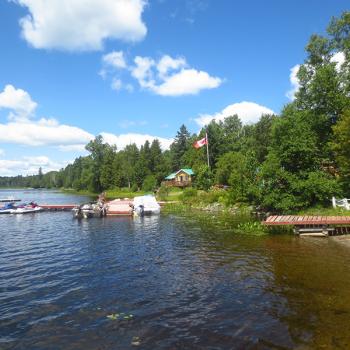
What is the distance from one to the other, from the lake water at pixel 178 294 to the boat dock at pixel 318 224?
1.19m

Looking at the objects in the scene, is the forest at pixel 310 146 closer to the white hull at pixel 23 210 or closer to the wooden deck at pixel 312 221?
the wooden deck at pixel 312 221

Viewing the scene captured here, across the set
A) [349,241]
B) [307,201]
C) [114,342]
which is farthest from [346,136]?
[114,342]

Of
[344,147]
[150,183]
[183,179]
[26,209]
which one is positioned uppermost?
[344,147]

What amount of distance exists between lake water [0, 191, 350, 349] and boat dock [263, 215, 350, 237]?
3.92ft

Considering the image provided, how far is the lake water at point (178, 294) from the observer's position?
34.9 feet

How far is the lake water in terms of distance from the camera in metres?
10.6

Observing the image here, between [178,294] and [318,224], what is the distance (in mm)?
15937

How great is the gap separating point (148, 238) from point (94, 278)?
11618 millimetres

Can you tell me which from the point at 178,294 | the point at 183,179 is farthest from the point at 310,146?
the point at 183,179

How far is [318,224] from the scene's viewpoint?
1027 inches

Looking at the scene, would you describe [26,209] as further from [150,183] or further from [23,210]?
[150,183]

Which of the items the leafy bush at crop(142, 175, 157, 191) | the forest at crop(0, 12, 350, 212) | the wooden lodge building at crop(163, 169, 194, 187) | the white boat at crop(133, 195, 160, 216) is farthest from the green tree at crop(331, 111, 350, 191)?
the leafy bush at crop(142, 175, 157, 191)

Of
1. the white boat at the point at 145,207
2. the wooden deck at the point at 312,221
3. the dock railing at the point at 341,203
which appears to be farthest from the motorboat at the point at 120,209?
the dock railing at the point at 341,203

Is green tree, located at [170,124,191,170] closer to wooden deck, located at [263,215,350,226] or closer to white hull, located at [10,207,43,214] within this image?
white hull, located at [10,207,43,214]
